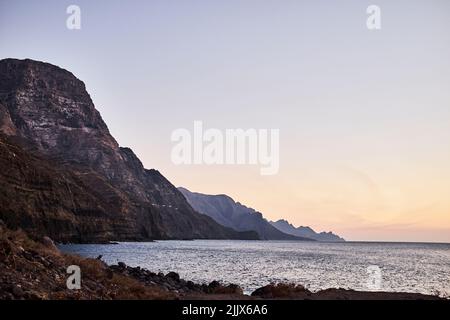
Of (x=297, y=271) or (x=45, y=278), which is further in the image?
(x=297, y=271)

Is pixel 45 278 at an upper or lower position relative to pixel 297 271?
upper

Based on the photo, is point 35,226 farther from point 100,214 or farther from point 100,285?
point 100,285

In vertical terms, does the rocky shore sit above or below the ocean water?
above

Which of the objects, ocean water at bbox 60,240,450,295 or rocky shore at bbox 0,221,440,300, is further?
ocean water at bbox 60,240,450,295

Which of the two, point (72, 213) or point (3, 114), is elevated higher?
point (3, 114)

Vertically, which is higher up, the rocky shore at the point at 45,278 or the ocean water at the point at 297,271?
the rocky shore at the point at 45,278

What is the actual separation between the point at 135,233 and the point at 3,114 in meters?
80.4

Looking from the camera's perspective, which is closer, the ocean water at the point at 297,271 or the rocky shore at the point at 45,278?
the rocky shore at the point at 45,278

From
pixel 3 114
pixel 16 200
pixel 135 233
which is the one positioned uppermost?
pixel 3 114
